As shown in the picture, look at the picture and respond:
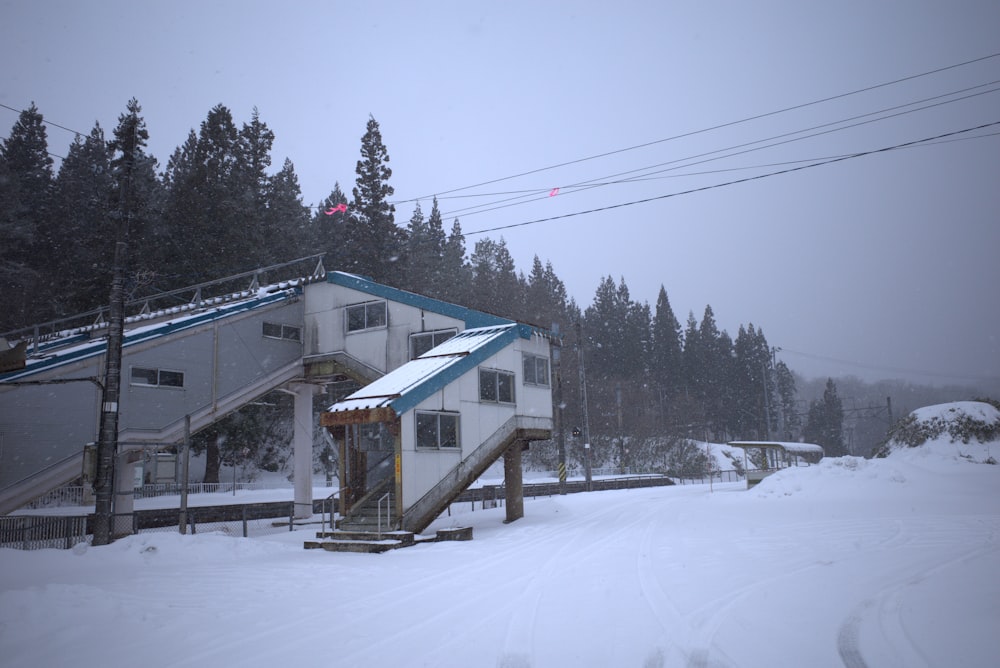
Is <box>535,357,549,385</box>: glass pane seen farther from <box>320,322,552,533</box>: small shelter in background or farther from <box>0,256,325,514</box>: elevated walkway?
<box>0,256,325,514</box>: elevated walkway

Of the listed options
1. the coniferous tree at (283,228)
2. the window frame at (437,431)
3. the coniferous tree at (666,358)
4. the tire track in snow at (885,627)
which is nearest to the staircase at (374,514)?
the window frame at (437,431)

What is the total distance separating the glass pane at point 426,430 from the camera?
1962cm

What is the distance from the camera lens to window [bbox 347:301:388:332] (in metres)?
27.8

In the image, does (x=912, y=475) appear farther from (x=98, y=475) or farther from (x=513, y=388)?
(x=98, y=475)

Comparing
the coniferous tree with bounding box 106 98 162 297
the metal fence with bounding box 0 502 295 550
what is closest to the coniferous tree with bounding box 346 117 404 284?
the coniferous tree with bounding box 106 98 162 297

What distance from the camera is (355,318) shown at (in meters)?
28.5

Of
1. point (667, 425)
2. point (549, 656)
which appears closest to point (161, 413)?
point (549, 656)

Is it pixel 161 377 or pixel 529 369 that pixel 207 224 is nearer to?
pixel 161 377

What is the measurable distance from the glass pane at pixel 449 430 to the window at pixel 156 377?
36.2ft

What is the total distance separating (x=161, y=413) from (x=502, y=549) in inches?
579

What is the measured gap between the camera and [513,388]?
950 inches

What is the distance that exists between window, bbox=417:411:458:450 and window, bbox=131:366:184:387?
10871 millimetres

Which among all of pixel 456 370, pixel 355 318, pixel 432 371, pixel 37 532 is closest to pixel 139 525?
pixel 37 532

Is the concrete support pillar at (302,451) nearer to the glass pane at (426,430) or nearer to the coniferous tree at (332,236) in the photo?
the glass pane at (426,430)
